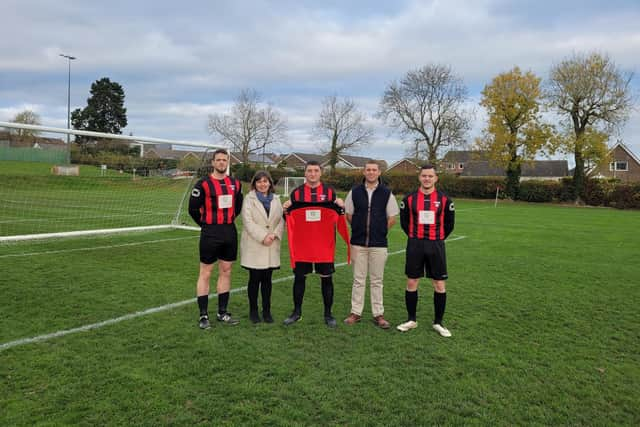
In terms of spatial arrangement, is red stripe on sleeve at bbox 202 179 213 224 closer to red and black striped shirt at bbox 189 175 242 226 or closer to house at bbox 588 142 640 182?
red and black striped shirt at bbox 189 175 242 226

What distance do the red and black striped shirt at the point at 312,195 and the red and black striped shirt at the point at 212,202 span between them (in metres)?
0.65

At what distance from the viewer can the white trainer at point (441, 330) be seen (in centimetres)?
452

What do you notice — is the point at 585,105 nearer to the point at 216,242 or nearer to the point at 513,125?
the point at 513,125

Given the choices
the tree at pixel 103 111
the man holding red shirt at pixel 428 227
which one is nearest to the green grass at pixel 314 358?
the man holding red shirt at pixel 428 227

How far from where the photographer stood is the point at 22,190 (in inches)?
394

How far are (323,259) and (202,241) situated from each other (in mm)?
1215

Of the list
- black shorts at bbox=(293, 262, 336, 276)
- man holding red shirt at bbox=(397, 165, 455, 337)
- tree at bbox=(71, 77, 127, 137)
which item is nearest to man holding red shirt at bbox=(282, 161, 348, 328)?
black shorts at bbox=(293, 262, 336, 276)

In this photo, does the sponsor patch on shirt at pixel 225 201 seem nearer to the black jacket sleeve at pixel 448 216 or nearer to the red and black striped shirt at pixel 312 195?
the red and black striped shirt at pixel 312 195

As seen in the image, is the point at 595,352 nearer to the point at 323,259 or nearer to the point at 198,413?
the point at 323,259

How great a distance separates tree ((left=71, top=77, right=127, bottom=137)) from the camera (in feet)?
178

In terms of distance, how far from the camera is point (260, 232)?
4.57m

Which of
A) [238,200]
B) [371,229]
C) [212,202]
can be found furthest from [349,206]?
[212,202]

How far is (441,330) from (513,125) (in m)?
34.9

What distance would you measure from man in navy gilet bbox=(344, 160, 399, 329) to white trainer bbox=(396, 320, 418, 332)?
0.13m
